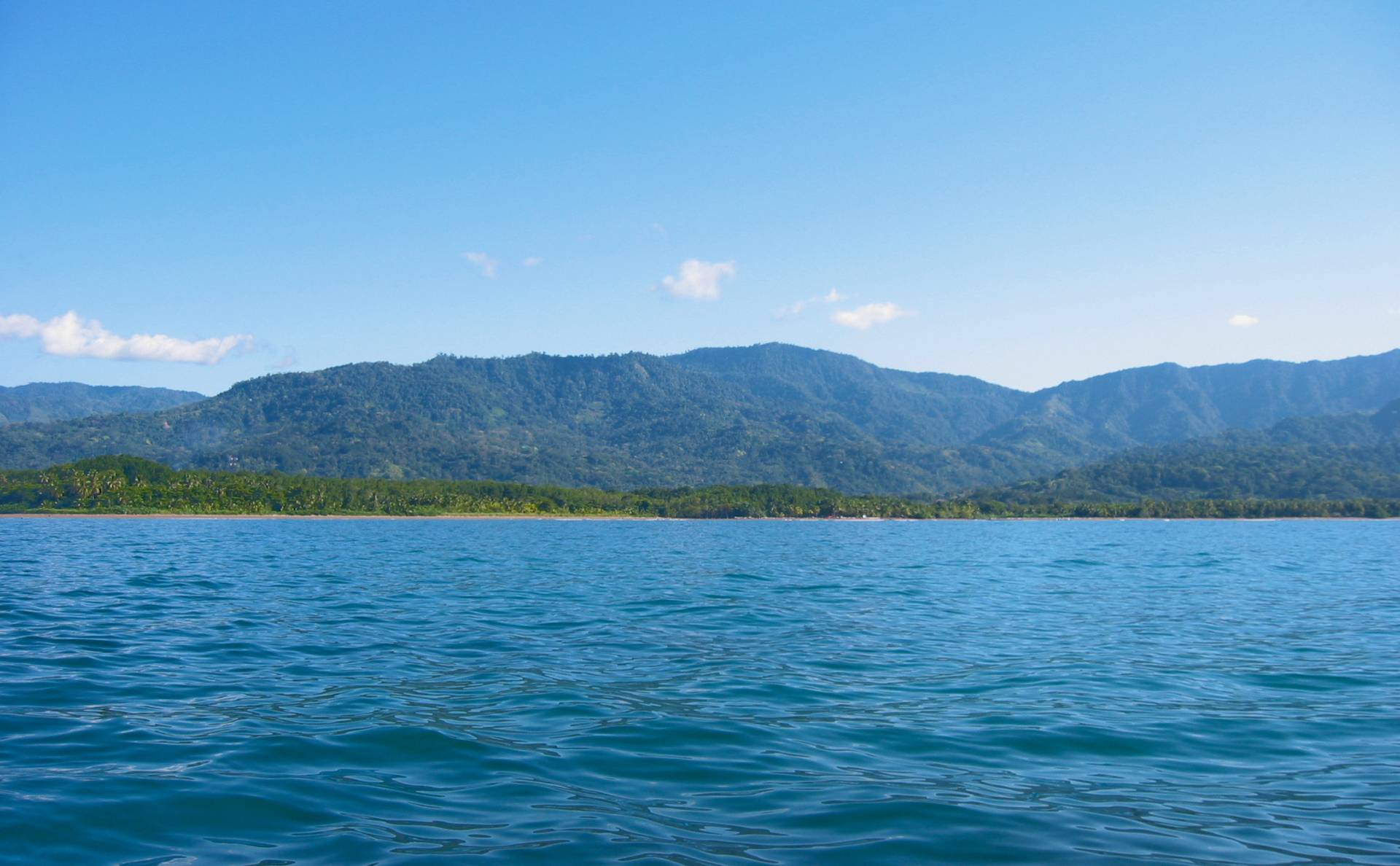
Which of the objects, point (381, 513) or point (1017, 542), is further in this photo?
point (381, 513)

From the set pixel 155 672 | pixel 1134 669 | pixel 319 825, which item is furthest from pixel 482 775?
pixel 1134 669

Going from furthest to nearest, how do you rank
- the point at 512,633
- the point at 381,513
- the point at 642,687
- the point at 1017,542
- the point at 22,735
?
the point at 381,513 → the point at 1017,542 → the point at 512,633 → the point at 642,687 → the point at 22,735

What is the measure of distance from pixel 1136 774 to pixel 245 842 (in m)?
11.8

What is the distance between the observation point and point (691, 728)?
1541cm

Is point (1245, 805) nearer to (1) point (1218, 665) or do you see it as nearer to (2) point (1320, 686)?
(2) point (1320, 686)

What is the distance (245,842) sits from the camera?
10289 millimetres

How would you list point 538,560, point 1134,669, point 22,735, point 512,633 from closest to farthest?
point 22,735, point 1134,669, point 512,633, point 538,560

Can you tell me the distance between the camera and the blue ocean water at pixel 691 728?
1057 centimetres

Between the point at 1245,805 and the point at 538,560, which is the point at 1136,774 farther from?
the point at 538,560

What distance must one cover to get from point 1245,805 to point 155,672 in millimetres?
19995

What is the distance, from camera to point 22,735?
14250 mm

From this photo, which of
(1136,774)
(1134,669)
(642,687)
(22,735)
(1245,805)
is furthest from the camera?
(1134,669)

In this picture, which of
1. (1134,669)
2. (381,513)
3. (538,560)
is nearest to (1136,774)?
(1134,669)

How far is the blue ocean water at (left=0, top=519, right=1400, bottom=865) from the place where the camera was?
10.6m
